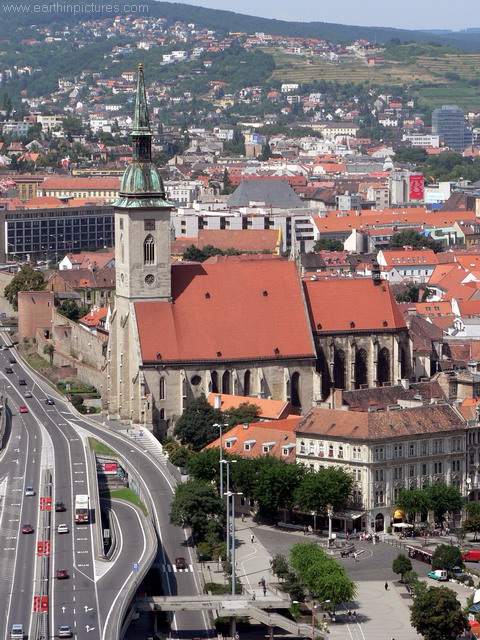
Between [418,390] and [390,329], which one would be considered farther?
[390,329]

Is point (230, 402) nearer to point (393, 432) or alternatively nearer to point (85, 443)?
point (85, 443)

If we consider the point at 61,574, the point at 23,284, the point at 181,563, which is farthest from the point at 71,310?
the point at 61,574

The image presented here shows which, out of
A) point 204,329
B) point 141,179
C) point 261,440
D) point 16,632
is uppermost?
point 141,179

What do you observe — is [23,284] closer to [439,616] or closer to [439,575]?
[439,575]

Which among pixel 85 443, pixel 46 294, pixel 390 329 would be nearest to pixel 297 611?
pixel 85 443

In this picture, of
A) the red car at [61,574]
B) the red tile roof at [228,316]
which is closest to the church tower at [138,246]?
the red tile roof at [228,316]

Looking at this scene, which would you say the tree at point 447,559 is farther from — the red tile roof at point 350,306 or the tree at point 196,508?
the red tile roof at point 350,306
